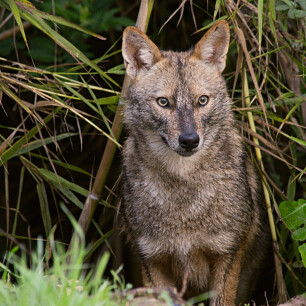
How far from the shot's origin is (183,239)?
382 cm

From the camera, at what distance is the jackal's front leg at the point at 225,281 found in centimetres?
390

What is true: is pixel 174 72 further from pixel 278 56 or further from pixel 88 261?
pixel 88 261

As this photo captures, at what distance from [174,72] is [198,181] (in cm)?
78

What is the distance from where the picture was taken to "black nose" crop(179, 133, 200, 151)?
345 cm

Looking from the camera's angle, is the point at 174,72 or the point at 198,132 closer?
the point at 198,132

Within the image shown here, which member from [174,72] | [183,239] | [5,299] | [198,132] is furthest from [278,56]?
[5,299]

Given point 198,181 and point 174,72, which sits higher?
point 174,72

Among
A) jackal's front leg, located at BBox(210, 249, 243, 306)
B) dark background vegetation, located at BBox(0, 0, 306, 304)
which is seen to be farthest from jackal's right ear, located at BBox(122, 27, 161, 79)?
jackal's front leg, located at BBox(210, 249, 243, 306)

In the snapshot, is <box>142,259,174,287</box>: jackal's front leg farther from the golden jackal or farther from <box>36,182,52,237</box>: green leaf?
<box>36,182,52,237</box>: green leaf

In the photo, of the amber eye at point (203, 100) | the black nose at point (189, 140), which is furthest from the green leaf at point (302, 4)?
the black nose at point (189, 140)

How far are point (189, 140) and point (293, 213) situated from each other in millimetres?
1013

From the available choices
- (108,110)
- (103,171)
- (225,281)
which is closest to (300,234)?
(225,281)

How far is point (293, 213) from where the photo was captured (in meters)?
3.88

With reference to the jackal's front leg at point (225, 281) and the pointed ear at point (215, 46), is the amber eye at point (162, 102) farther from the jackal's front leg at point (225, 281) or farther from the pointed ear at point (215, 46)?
the jackal's front leg at point (225, 281)
